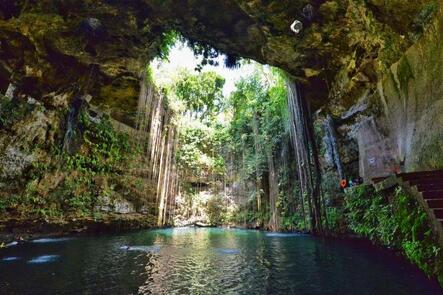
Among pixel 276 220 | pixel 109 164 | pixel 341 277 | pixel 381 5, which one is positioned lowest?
pixel 341 277

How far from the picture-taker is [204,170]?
2059cm

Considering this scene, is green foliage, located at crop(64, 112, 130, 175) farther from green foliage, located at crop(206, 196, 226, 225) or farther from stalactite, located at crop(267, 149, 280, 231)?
green foliage, located at crop(206, 196, 226, 225)

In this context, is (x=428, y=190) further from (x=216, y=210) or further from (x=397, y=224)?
(x=216, y=210)

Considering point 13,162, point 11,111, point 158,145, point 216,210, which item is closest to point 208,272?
point 13,162

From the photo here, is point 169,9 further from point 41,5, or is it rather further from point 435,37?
point 435,37

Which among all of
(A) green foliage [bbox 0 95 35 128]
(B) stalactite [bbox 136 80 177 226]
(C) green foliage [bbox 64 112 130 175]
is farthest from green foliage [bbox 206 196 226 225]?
(A) green foliage [bbox 0 95 35 128]

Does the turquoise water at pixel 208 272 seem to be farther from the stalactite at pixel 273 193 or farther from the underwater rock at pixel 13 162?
the stalactite at pixel 273 193

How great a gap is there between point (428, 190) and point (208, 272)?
3.80 m

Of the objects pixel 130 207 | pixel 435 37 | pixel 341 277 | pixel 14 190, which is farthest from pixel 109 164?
pixel 435 37

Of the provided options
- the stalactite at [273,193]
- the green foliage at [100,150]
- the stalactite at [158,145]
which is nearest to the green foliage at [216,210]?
the stalactite at [158,145]

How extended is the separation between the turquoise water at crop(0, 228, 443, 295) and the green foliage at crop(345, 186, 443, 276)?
12.0 inches

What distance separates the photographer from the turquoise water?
Result: 3828 mm

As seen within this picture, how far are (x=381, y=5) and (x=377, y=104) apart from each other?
3.11m

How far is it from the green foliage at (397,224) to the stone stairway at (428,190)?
169 millimetres
